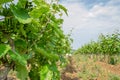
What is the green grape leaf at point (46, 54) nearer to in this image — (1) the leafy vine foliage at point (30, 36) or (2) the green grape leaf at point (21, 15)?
(1) the leafy vine foliage at point (30, 36)

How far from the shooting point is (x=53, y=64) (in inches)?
87.7

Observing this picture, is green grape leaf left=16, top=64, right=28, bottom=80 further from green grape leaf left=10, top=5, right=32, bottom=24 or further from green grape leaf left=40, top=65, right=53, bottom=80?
green grape leaf left=10, top=5, right=32, bottom=24

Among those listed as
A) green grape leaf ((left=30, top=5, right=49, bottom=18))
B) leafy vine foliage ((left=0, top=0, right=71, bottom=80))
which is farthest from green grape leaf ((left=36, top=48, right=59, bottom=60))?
green grape leaf ((left=30, top=5, right=49, bottom=18))

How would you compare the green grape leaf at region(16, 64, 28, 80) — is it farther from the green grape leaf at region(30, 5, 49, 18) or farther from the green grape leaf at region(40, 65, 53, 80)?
the green grape leaf at region(30, 5, 49, 18)

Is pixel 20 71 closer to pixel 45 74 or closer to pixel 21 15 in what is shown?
pixel 45 74

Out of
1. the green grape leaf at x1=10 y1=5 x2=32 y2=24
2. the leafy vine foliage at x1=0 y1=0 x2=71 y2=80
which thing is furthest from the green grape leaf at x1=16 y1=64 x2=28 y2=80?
the green grape leaf at x1=10 y1=5 x2=32 y2=24

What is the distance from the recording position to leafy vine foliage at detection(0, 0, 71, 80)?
1.98 metres

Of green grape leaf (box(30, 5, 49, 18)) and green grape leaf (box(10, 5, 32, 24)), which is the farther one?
green grape leaf (box(30, 5, 49, 18))

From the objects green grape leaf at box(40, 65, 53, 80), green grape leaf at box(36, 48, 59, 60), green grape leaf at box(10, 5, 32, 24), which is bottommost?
green grape leaf at box(40, 65, 53, 80)

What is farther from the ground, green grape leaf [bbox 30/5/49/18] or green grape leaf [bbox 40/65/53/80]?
green grape leaf [bbox 30/5/49/18]

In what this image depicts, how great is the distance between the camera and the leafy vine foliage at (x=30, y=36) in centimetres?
198

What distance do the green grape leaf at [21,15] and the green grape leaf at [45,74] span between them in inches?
16.7

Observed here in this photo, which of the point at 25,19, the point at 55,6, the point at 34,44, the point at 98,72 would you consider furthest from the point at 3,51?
the point at 98,72

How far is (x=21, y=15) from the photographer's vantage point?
192 centimetres
